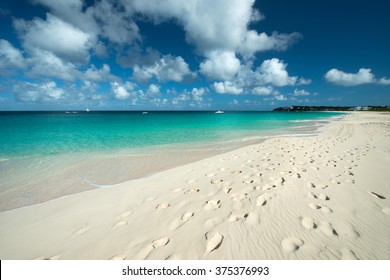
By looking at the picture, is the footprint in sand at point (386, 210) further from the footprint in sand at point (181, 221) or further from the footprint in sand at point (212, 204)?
the footprint in sand at point (181, 221)

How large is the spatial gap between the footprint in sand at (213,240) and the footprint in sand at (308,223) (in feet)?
5.18

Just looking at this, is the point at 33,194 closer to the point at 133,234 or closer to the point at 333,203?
the point at 133,234

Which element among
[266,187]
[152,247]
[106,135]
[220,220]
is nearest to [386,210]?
[266,187]

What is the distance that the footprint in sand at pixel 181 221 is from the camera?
3427 millimetres

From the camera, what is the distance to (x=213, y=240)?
2980 mm

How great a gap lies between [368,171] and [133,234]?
7282mm

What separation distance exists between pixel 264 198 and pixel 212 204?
128cm

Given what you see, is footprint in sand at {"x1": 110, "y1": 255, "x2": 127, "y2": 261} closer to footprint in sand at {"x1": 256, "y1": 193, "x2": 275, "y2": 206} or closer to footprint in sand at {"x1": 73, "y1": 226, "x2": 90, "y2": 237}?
footprint in sand at {"x1": 73, "y1": 226, "x2": 90, "y2": 237}

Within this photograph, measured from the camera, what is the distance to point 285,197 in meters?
4.23

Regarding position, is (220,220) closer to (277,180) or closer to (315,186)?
(277,180)

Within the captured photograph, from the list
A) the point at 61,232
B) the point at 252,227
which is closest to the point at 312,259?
the point at 252,227

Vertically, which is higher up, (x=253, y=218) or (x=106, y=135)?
(x=253, y=218)

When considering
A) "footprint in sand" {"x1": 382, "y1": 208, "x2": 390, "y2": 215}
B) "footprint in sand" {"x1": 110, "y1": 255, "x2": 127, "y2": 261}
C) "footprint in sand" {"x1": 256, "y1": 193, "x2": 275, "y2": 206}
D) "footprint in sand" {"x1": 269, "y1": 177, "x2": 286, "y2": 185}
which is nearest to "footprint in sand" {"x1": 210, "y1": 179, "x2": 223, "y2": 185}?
"footprint in sand" {"x1": 256, "y1": 193, "x2": 275, "y2": 206}

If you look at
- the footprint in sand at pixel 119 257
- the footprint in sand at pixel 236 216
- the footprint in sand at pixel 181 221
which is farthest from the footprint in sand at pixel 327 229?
the footprint in sand at pixel 119 257
